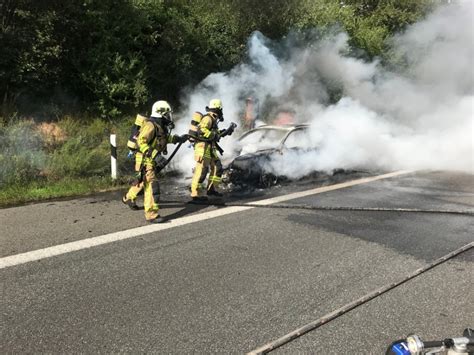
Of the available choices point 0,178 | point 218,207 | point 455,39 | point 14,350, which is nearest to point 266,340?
point 14,350

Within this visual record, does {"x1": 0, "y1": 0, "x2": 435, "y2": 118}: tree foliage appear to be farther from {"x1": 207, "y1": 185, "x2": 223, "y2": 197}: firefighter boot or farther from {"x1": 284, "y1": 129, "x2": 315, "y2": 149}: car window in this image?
{"x1": 207, "y1": 185, "x2": 223, "y2": 197}: firefighter boot

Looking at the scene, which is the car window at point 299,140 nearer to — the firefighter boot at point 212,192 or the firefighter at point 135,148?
the firefighter boot at point 212,192

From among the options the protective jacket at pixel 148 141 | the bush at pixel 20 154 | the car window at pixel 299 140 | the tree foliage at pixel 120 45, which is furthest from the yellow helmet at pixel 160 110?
the tree foliage at pixel 120 45

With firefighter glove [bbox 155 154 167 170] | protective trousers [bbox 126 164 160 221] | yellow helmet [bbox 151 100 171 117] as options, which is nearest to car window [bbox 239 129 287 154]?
firefighter glove [bbox 155 154 167 170]

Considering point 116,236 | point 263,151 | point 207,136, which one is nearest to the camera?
point 116,236

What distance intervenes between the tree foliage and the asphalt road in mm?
4929

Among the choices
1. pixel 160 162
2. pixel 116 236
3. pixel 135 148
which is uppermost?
pixel 135 148

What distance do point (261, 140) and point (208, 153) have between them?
2288 mm

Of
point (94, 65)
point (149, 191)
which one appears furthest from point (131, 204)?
point (94, 65)

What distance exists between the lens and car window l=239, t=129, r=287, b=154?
31.4 feet

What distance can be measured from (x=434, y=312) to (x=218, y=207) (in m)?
3.95

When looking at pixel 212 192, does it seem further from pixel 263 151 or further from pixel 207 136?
pixel 263 151

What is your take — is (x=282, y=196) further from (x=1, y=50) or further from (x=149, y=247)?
(x=1, y=50)

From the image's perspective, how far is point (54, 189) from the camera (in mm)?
8000
